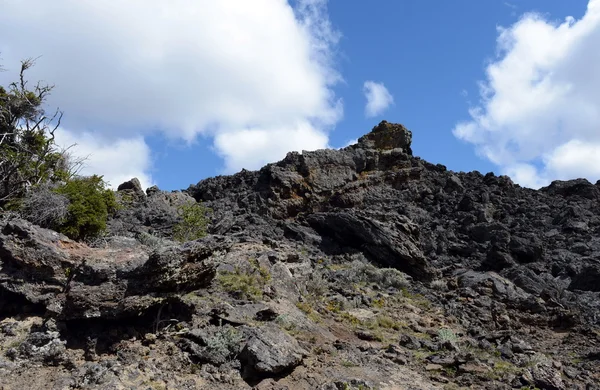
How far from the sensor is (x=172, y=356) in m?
8.75

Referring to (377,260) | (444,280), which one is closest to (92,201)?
(377,260)

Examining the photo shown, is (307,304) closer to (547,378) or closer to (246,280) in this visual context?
(246,280)

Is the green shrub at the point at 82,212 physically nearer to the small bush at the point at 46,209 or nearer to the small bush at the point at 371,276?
the small bush at the point at 46,209

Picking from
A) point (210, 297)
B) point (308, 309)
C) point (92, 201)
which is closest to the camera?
point (210, 297)

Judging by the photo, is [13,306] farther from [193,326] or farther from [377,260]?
[377,260]

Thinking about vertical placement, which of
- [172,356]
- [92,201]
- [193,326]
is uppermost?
[92,201]

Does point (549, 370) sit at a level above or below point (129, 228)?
below

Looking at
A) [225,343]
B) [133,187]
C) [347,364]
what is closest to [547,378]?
[347,364]

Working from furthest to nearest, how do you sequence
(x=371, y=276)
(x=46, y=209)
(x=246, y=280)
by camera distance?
(x=371, y=276) < (x=46, y=209) < (x=246, y=280)

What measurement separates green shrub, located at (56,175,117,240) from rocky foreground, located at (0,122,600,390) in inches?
28.2

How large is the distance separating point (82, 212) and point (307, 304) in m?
7.29

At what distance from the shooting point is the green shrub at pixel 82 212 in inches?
569

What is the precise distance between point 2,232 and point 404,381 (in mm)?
8748

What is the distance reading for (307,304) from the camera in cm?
1385
